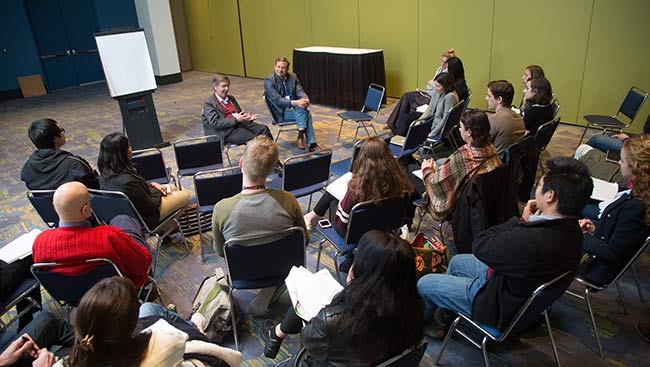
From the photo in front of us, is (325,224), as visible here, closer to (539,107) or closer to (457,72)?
(539,107)

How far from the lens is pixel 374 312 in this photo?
1619mm

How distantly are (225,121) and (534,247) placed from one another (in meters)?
4.06

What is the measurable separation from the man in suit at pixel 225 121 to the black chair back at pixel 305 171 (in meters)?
1.67

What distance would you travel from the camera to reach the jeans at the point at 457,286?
237 centimetres

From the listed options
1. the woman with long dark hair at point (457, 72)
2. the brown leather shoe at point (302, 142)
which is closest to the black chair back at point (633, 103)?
the woman with long dark hair at point (457, 72)

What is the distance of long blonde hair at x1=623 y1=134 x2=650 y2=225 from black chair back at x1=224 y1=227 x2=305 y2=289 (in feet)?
6.32

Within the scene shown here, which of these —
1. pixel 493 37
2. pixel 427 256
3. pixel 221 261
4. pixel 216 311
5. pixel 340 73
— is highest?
pixel 493 37

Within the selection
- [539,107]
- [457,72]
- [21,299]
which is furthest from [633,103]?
[21,299]

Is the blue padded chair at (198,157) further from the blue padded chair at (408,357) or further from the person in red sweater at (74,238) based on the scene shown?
the blue padded chair at (408,357)

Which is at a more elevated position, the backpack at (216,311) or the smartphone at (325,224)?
the smartphone at (325,224)

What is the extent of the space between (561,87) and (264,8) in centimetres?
699

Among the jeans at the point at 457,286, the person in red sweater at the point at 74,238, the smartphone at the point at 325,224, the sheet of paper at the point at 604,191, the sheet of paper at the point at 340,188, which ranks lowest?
the jeans at the point at 457,286

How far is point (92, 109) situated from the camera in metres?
9.47

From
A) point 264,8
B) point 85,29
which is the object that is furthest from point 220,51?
point 85,29
